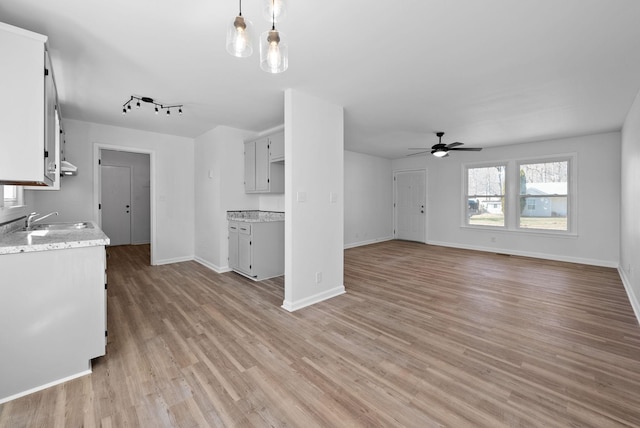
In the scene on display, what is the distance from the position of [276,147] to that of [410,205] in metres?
5.02

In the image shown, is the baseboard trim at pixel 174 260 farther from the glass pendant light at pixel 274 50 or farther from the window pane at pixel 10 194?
the glass pendant light at pixel 274 50

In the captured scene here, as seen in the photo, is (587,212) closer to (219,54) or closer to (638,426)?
(638,426)

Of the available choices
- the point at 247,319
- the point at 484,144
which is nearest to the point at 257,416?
the point at 247,319

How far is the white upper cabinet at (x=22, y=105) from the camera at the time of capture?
168 centimetres

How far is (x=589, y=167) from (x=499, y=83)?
3.95 m

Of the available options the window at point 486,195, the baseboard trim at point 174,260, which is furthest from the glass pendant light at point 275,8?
the window at point 486,195

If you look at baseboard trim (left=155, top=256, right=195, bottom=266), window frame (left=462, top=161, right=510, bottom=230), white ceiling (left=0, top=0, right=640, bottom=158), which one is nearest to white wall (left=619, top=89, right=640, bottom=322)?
white ceiling (left=0, top=0, right=640, bottom=158)

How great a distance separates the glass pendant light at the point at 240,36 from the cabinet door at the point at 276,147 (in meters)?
2.91

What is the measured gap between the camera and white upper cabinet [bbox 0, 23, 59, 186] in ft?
5.53

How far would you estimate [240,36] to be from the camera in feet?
4.12

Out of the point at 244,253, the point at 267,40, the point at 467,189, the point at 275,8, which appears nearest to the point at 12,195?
the point at 244,253

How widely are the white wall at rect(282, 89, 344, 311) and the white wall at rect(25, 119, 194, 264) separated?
10.5 ft

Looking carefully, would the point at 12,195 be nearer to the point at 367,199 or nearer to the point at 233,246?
the point at 233,246

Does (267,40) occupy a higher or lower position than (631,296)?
higher
